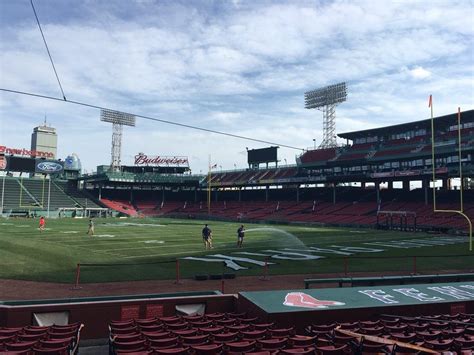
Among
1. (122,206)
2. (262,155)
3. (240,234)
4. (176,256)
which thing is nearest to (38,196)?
(122,206)

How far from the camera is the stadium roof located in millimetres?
59438

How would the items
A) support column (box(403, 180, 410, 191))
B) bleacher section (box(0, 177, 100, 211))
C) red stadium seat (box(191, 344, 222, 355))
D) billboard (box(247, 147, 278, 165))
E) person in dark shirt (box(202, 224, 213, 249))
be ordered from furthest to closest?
billboard (box(247, 147, 278, 165)) < bleacher section (box(0, 177, 100, 211)) < support column (box(403, 180, 410, 191)) < person in dark shirt (box(202, 224, 213, 249)) < red stadium seat (box(191, 344, 222, 355))

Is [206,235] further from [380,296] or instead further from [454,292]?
[454,292]

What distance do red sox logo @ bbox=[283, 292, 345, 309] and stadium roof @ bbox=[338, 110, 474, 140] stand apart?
56.3 metres

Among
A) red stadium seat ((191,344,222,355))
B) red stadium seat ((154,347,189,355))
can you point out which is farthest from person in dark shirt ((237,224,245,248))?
A: red stadium seat ((154,347,189,355))

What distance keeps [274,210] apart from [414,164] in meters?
25.1

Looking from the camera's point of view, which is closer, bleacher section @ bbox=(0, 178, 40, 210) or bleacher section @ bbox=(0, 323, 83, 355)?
Result: bleacher section @ bbox=(0, 323, 83, 355)

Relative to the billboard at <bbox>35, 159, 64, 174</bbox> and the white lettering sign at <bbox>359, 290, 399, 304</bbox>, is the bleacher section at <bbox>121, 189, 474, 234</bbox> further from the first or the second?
the white lettering sign at <bbox>359, 290, 399, 304</bbox>

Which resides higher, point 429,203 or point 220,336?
point 429,203

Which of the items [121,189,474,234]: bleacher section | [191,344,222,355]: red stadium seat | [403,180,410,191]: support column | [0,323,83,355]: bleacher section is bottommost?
[0,323,83,355]: bleacher section

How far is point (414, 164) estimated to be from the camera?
62281mm

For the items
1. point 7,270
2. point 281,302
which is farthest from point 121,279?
point 281,302

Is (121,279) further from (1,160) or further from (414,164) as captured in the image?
(1,160)

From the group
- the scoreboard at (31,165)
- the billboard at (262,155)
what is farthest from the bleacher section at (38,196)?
A: the billboard at (262,155)
